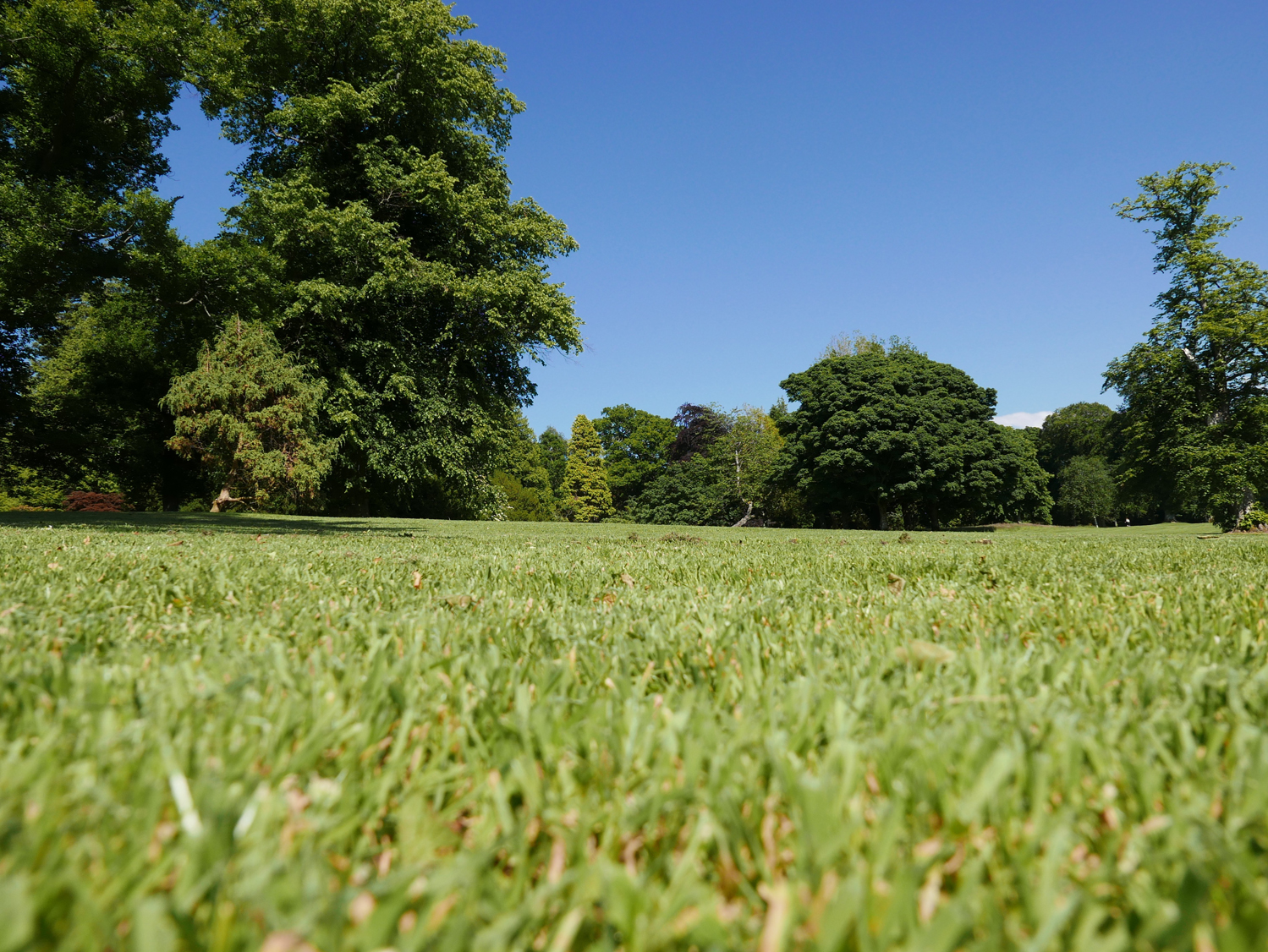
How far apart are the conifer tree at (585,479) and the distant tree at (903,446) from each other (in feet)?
70.4

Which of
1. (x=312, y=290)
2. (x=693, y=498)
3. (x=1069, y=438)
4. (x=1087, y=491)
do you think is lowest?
(x=693, y=498)

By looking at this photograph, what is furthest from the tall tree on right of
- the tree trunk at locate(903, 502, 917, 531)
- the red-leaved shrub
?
the red-leaved shrub

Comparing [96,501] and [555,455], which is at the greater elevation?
[555,455]

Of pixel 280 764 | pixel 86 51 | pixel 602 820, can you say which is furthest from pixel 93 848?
pixel 86 51

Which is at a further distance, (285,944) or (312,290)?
(312,290)

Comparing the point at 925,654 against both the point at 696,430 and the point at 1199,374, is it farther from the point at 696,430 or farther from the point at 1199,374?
the point at 696,430

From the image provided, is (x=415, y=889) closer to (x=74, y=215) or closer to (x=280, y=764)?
(x=280, y=764)

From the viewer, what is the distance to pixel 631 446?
63.2 m

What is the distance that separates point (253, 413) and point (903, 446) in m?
27.5

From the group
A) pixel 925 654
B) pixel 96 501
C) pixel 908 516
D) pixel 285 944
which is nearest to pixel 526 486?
pixel 908 516

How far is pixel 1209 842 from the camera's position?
30.7 inches

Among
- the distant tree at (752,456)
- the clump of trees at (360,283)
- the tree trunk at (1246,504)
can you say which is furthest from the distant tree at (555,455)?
the tree trunk at (1246,504)

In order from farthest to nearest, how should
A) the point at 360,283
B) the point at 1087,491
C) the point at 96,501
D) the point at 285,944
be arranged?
the point at 1087,491, the point at 96,501, the point at 360,283, the point at 285,944

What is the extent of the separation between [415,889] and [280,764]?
0.41 meters
